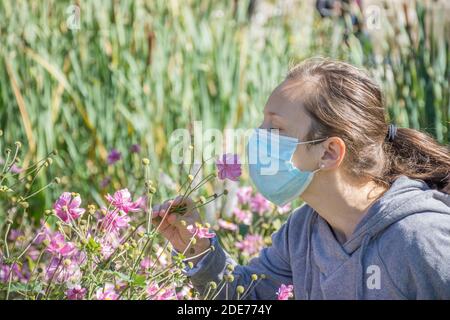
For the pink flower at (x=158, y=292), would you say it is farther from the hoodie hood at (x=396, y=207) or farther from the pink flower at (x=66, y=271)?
the hoodie hood at (x=396, y=207)

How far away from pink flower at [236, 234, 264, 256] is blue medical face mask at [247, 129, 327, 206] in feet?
2.18

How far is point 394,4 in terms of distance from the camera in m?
4.02

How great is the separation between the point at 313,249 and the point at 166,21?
7.09ft

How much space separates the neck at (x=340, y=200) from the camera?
85.3 inches

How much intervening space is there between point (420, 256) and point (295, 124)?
44 cm

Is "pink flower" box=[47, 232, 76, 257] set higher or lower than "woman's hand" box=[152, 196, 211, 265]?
higher

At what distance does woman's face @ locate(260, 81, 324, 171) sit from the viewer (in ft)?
7.10

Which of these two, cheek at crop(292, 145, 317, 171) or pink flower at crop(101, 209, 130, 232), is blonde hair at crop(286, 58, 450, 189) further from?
pink flower at crop(101, 209, 130, 232)

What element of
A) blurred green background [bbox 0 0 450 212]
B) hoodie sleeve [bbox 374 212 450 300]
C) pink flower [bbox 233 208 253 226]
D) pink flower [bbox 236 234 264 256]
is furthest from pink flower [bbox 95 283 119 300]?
blurred green background [bbox 0 0 450 212]

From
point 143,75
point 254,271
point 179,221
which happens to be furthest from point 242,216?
point 143,75

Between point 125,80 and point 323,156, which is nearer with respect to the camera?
point 323,156

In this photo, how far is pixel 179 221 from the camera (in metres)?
2.20

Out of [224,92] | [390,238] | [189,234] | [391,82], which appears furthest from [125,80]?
[390,238]
